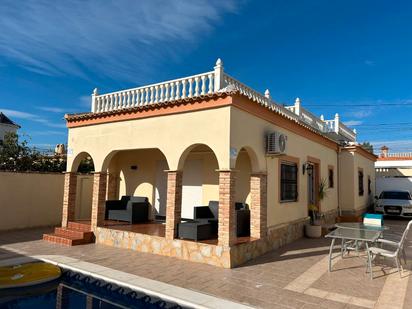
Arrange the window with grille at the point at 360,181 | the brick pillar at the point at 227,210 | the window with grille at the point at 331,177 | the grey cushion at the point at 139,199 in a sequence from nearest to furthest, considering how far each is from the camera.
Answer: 1. the brick pillar at the point at 227,210
2. the grey cushion at the point at 139,199
3. the window with grille at the point at 331,177
4. the window with grille at the point at 360,181

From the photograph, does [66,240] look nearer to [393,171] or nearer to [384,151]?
[393,171]

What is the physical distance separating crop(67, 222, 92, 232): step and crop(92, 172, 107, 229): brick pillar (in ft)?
1.11

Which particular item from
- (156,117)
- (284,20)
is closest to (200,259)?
(156,117)

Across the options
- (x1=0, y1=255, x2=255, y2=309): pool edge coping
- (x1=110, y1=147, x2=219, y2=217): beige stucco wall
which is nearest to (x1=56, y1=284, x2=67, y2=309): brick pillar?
(x1=0, y1=255, x2=255, y2=309): pool edge coping

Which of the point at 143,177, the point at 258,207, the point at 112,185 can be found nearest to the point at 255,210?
the point at 258,207

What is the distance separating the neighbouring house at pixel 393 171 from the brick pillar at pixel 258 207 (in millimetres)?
18041

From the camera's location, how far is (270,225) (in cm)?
932

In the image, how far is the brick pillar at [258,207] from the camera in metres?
8.65

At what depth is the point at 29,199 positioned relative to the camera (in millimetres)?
12773

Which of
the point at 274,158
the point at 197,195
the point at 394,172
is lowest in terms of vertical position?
the point at 197,195

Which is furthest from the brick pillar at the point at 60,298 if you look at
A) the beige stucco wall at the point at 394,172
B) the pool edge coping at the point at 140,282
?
the beige stucco wall at the point at 394,172

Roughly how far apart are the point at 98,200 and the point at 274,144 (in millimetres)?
6129

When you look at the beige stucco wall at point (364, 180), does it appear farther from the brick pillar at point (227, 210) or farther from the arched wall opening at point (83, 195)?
the arched wall opening at point (83, 195)

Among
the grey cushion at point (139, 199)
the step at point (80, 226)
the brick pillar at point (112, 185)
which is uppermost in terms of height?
the brick pillar at point (112, 185)
